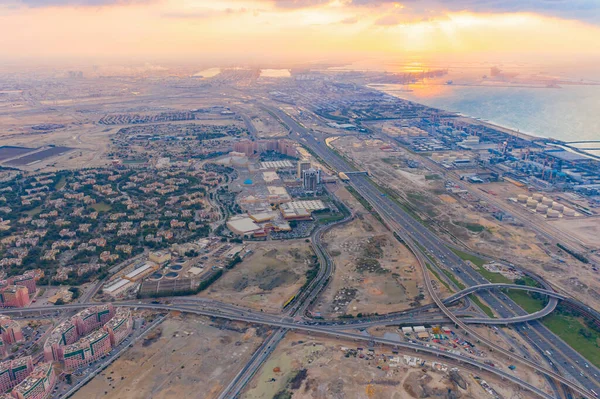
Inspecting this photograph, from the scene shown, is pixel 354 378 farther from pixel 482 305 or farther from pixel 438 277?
pixel 438 277

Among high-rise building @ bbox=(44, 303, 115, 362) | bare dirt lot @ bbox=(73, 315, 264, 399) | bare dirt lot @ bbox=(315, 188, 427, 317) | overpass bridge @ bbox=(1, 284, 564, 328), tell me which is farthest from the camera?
bare dirt lot @ bbox=(315, 188, 427, 317)

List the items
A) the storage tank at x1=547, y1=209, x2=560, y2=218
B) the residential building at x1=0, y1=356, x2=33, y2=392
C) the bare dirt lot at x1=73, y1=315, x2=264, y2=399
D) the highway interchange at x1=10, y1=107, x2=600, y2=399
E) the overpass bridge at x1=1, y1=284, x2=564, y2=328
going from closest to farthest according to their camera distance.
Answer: the residential building at x1=0, y1=356, x2=33, y2=392 → the bare dirt lot at x1=73, y1=315, x2=264, y2=399 → the highway interchange at x1=10, y1=107, x2=600, y2=399 → the overpass bridge at x1=1, y1=284, x2=564, y2=328 → the storage tank at x1=547, y1=209, x2=560, y2=218

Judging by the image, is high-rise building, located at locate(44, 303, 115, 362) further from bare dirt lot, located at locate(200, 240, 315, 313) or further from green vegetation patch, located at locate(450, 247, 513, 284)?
green vegetation patch, located at locate(450, 247, 513, 284)

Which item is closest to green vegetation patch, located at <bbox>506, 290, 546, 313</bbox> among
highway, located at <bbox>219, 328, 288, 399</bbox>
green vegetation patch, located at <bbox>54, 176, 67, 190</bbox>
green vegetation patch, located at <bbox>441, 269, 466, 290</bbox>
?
green vegetation patch, located at <bbox>441, 269, 466, 290</bbox>

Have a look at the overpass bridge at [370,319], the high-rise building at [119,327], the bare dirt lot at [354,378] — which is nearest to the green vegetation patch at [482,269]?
the overpass bridge at [370,319]

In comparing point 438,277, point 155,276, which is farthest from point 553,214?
point 155,276

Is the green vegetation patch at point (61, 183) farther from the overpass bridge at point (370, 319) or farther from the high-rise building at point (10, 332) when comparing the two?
the high-rise building at point (10, 332)

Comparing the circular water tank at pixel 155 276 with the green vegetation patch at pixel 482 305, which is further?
the circular water tank at pixel 155 276
